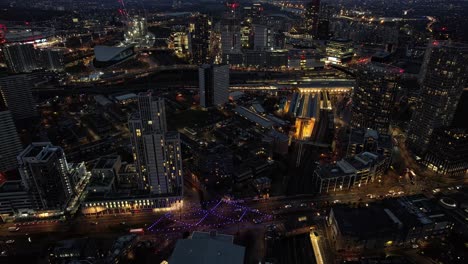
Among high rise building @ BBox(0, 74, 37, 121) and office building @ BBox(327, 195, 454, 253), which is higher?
high rise building @ BBox(0, 74, 37, 121)

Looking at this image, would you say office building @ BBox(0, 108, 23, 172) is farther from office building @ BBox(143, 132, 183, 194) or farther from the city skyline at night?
office building @ BBox(143, 132, 183, 194)

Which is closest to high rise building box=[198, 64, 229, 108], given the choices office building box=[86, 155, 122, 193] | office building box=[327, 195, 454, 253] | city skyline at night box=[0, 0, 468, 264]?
city skyline at night box=[0, 0, 468, 264]

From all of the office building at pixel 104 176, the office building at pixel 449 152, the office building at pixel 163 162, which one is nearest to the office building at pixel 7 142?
the office building at pixel 104 176

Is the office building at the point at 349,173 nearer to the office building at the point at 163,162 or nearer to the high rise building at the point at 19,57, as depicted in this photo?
the office building at the point at 163,162

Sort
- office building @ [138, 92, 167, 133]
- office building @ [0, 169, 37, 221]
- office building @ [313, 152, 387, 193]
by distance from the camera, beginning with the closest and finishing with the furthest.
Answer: office building @ [138, 92, 167, 133]
office building @ [0, 169, 37, 221]
office building @ [313, 152, 387, 193]

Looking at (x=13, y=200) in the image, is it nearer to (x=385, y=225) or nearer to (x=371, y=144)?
(x=385, y=225)

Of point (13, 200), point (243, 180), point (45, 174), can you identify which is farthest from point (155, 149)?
point (13, 200)

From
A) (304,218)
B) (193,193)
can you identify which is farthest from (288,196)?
(193,193)
